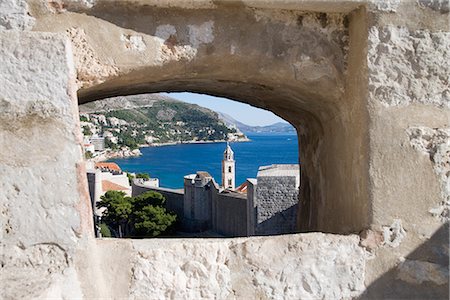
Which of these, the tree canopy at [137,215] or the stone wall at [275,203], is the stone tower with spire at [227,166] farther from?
the stone wall at [275,203]

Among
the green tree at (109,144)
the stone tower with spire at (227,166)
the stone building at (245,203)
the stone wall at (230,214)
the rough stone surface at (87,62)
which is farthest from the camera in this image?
the green tree at (109,144)

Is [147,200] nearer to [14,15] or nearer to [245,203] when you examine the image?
[245,203]

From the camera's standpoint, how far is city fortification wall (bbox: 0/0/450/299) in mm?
1720

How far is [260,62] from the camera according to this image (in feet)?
6.74

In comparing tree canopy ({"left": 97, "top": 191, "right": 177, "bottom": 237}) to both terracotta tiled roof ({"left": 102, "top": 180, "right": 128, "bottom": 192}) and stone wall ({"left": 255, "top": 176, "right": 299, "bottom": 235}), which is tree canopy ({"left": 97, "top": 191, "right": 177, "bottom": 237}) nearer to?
terracotta tiled roof ({"left": 102, "top": 180, "right": 128, "bottom": 192})

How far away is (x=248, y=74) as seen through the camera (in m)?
2.15

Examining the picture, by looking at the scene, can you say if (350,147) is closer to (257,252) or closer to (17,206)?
(257,252)

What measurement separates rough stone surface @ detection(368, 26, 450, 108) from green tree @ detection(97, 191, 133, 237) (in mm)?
31382

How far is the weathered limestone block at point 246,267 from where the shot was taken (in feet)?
6.07

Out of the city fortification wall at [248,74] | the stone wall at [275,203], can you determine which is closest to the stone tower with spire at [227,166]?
the stone wall at [275,203]

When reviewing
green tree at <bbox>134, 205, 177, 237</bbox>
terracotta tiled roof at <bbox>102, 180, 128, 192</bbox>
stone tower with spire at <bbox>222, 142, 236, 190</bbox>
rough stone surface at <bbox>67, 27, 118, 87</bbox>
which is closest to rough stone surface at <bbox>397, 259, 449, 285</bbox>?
rough stone surface at <bbox>67, 27, 118, 87</bbox>

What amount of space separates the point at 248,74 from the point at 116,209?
31.3m

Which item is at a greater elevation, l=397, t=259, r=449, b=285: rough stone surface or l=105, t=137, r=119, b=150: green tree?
l=397, t=259, r=449, b=285: rough stone surface

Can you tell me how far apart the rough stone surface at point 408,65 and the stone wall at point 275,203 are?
54.3 ft
